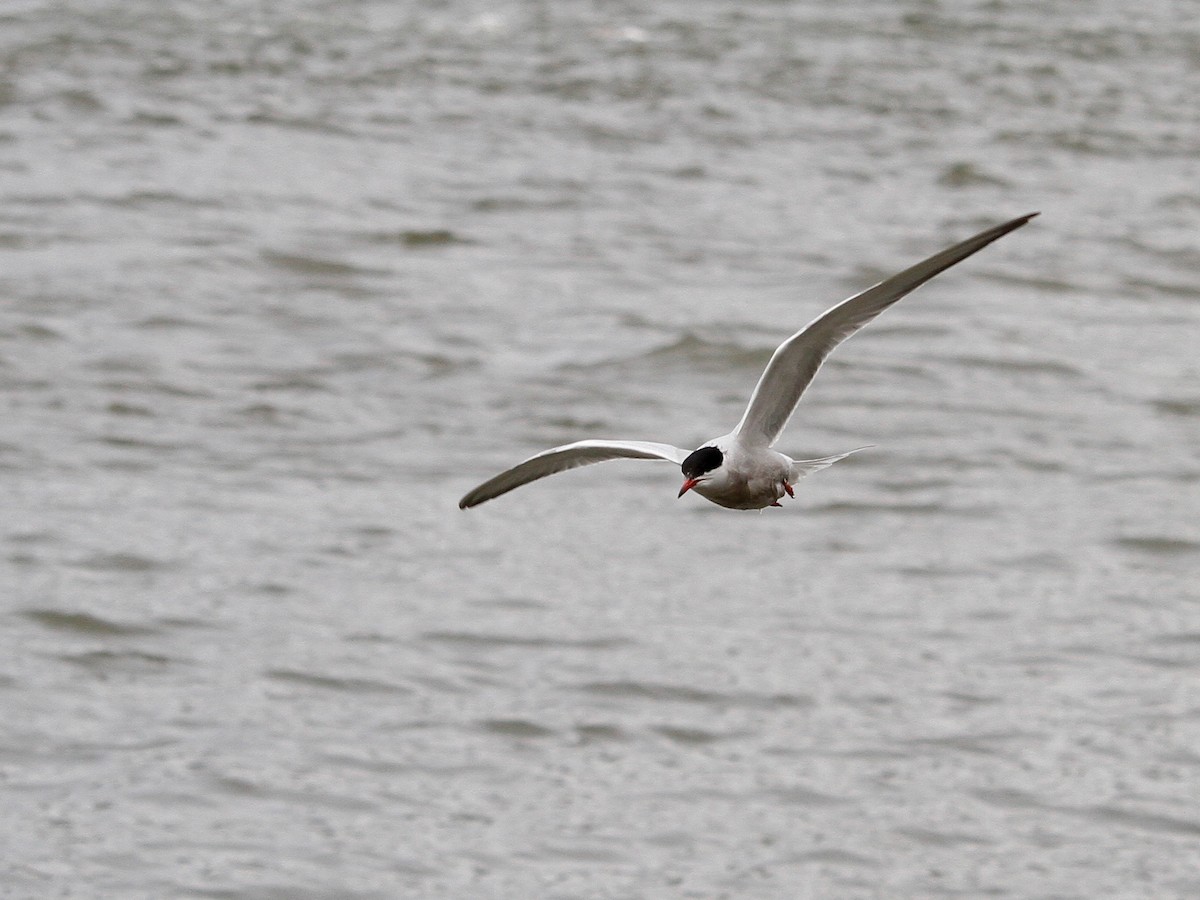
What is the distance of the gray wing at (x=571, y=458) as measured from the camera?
239 inches

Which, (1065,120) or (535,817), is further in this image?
(1065,120)

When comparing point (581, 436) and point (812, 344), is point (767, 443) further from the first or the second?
point (581, 436)

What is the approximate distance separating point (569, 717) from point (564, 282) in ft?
27.0

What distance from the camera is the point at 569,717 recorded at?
12.3 meters

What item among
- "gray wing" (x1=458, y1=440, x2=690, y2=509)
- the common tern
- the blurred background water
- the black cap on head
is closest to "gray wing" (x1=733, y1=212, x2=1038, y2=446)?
the common tern

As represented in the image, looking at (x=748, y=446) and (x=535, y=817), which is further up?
(x=748, y=446)

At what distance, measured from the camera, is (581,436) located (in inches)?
659

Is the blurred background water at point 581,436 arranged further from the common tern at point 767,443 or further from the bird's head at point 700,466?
the bird's head at point 700,466

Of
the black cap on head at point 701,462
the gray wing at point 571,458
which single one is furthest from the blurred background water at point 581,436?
the black cap on head at point 701,462

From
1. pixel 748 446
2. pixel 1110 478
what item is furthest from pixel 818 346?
pixel 1110 478

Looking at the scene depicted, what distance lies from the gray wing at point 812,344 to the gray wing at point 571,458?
0.89 ft

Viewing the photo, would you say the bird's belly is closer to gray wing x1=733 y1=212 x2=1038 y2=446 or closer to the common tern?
the common tern

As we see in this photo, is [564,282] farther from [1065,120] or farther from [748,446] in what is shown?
[748,446]

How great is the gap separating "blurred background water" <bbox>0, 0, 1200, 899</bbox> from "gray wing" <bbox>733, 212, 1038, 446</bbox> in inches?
190
